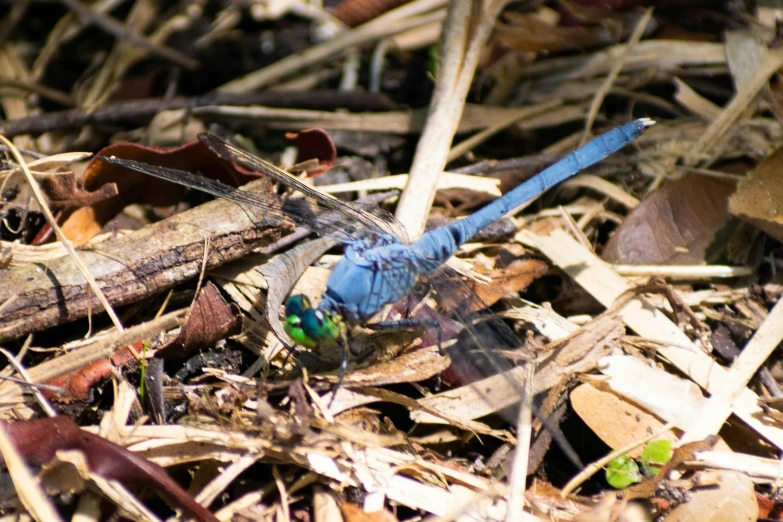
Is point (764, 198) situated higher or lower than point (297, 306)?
higher

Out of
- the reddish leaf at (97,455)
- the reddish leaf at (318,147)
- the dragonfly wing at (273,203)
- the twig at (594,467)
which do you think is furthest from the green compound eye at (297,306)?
the twig at (594,467)

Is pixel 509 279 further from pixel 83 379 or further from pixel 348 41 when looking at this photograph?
pixel 348 41

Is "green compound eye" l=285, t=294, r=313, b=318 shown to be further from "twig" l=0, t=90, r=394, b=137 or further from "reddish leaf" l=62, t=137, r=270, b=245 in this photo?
"twig" l=0, t=90, r=394, b=137

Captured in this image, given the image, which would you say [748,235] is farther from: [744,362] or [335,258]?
[335,258]

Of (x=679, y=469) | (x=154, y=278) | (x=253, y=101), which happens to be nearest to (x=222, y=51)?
(x=253, y=101)

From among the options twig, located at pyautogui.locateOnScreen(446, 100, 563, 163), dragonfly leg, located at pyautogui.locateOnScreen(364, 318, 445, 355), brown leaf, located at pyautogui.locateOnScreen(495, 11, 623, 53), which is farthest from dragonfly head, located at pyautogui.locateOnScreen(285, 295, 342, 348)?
brown leaf, located at pyautogui.locateOnScreen(495, 11, 623, 53)

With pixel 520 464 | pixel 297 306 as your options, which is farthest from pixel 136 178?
pixel 520 464
